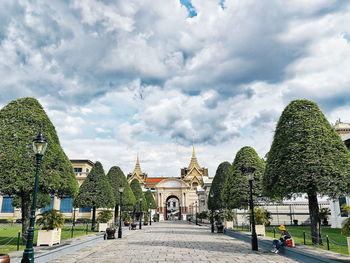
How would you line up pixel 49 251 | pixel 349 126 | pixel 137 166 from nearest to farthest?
pixel 49 251 < pixel 349 126 < pixel 137 166

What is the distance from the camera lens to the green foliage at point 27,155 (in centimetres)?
1354

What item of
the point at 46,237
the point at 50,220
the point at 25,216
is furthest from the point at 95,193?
the point at 46,237

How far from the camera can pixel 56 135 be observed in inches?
632

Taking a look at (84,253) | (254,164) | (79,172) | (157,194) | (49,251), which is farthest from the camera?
(157,194)

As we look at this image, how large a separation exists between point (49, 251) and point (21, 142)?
19.2ft

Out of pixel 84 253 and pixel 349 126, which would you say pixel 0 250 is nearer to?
pixel 84 253

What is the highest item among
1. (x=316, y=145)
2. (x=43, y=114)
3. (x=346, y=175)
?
(x=43, y=114)

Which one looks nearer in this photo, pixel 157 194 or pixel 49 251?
pixel 49 251

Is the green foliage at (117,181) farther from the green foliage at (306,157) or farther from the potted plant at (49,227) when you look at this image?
the green foliage at (306,157)

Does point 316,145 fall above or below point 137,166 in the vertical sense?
below

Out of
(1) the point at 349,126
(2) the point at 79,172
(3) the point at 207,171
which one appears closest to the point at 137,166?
(3) the point at 207,171

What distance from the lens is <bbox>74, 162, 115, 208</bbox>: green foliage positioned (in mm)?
26703

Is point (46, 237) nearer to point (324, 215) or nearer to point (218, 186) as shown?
point (218, 186)

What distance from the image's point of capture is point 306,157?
14.1 metres
